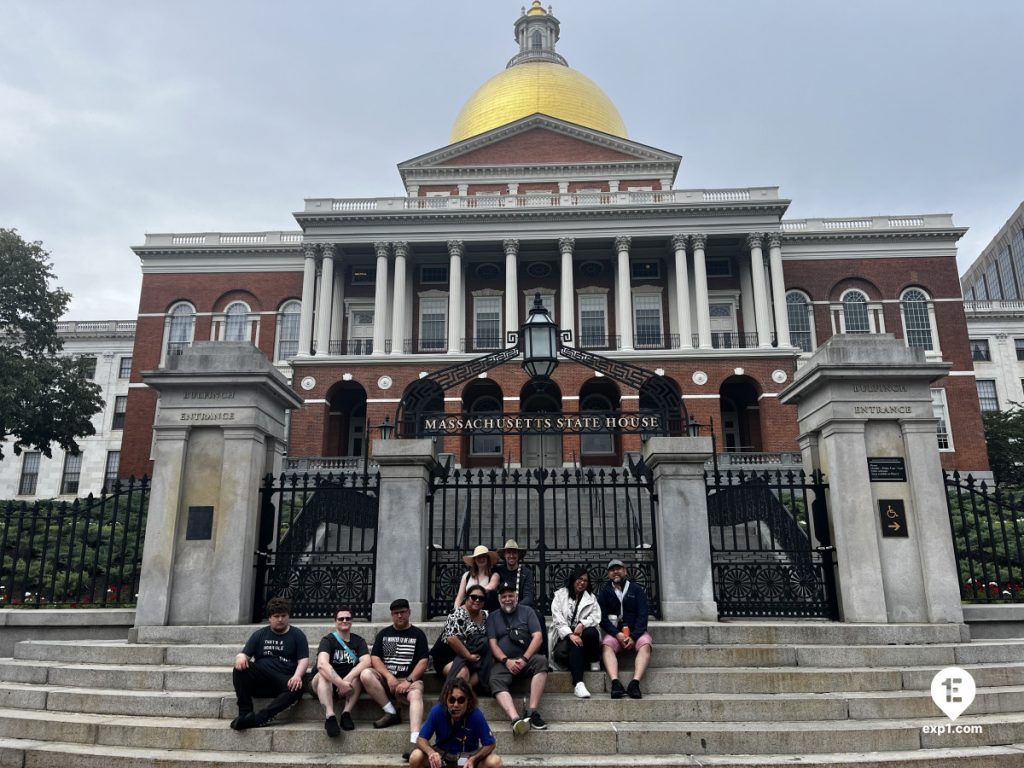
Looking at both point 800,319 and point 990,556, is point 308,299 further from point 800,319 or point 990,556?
point 990,556

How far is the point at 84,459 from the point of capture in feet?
180

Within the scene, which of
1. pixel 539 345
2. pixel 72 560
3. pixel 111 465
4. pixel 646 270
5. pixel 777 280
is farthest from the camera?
pixel 111 465

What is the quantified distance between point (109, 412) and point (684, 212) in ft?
144

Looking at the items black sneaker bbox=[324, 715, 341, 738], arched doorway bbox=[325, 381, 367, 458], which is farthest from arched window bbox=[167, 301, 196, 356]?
black sneaker bbox=[324, 715, 341, 738]

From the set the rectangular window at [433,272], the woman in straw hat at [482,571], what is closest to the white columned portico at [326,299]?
the rectangular window at [433,272]

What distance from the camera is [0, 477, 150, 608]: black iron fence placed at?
945 cm

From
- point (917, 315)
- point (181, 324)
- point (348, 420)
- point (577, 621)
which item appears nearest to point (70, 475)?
point (181, 324)

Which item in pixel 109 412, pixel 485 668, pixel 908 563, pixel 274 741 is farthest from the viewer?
pixel 109 412

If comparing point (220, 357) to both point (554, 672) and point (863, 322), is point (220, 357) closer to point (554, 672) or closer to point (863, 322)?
point (554, 672)

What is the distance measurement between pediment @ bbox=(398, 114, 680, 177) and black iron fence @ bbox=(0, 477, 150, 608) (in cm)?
3614

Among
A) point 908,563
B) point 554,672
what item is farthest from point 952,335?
point 554,672

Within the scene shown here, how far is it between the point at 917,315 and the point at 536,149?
25263mm

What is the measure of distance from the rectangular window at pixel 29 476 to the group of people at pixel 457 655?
58.3m

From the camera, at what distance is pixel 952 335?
43.4 meters
